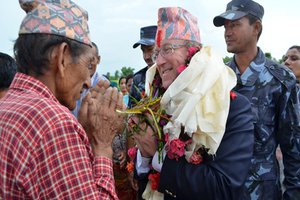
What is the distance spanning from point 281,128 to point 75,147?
231 centimetres

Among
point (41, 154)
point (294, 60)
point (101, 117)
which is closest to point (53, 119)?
point (41, 154)

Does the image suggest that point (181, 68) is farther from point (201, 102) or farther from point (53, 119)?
point (53, 119)

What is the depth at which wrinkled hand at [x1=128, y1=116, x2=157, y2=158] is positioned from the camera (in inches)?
90.3

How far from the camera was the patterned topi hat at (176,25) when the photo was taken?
2.56m

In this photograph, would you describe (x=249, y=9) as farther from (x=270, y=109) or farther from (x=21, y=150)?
(x=21, y=150)

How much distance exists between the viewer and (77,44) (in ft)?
5.17

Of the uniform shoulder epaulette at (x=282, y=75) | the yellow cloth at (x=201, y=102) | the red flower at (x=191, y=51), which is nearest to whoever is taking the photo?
the yellow cloth at (x=201, y=102)

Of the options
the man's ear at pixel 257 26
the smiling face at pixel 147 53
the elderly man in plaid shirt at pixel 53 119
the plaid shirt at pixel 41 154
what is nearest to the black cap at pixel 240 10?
the man's ear at pixel 257 26

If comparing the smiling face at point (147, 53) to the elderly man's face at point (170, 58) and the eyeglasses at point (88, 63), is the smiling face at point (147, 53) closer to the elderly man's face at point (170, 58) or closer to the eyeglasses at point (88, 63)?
the elderly man's face at point (170, 58)

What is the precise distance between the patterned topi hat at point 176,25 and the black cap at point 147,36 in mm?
2073

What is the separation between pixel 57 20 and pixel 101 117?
55cm

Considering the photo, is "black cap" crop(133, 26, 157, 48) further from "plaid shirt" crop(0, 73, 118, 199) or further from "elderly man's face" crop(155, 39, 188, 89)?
"plaid shirt" crop(0, 73, 118, 199)

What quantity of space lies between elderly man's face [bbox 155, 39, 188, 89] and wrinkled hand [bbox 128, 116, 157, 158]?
38 centimetres

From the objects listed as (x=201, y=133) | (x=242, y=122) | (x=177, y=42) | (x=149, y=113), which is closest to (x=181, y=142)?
(x=201, y=133)
